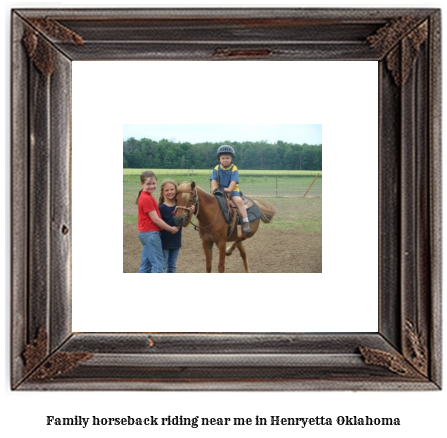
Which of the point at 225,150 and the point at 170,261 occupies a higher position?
the point at 225,150

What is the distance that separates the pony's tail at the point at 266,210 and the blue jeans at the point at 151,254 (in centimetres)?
33

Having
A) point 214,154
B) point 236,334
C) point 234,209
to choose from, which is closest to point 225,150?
point 214,154

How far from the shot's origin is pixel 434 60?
58.4 inches

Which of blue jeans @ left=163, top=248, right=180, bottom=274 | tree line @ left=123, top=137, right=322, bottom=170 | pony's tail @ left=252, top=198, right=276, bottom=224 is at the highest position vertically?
tree line @ left=123, top=137, right=322, bottom=170

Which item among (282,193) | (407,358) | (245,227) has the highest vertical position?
(282,193)

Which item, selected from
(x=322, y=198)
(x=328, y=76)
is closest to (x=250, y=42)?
(x=328, y=76)

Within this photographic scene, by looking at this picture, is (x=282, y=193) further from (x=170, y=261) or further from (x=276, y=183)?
(x=170, y=261)

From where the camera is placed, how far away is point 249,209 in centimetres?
154

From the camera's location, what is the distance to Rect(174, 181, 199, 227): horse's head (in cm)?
154

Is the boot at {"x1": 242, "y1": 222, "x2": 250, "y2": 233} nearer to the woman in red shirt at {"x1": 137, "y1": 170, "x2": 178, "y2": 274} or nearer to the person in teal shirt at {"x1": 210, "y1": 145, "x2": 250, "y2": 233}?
the person in teal shirt at {"x1": 210, "y1": 145, "x2": 250, "y2": 233}

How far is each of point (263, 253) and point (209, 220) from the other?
195 millimetres

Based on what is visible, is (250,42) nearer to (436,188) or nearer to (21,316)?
(436,188)

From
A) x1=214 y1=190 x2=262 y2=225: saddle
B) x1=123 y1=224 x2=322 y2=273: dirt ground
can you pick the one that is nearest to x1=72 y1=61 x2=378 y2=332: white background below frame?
x1=123 y1=224 x2=322 y2=273: dirt ground

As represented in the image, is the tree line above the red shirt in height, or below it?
above
